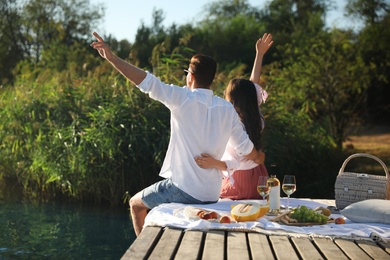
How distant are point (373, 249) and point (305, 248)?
1.18 ft

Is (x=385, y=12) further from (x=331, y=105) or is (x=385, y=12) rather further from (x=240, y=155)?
(x=240, y=155)

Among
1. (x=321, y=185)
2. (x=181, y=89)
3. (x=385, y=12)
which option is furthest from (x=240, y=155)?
(x=385, y=12)

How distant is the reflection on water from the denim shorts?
2217 millimetres

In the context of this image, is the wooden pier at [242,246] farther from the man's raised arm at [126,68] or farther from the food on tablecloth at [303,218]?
the man's raised arm at [126,68]

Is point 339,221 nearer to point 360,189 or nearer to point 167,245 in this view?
point 360,189

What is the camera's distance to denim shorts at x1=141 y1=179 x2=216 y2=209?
449 cm

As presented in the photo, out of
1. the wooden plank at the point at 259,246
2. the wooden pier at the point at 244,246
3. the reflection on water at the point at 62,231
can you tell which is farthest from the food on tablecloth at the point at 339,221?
the reflection on water at the point at 62,231

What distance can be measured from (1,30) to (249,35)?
26.3 feet

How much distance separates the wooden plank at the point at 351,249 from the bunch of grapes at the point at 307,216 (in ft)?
1.02

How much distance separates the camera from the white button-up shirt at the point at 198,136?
4301 mm

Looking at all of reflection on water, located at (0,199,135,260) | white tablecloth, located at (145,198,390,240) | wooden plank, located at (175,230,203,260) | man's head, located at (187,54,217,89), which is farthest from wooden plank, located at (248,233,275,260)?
reflection on water, located at (0,199,135,260)

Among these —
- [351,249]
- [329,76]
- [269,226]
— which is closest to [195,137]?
[269,226]

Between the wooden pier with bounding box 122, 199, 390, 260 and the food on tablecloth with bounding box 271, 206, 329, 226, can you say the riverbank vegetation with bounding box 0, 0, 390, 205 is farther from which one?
the wooden pier with bounding box 122, 199, 390, 260

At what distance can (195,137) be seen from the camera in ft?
14.4
